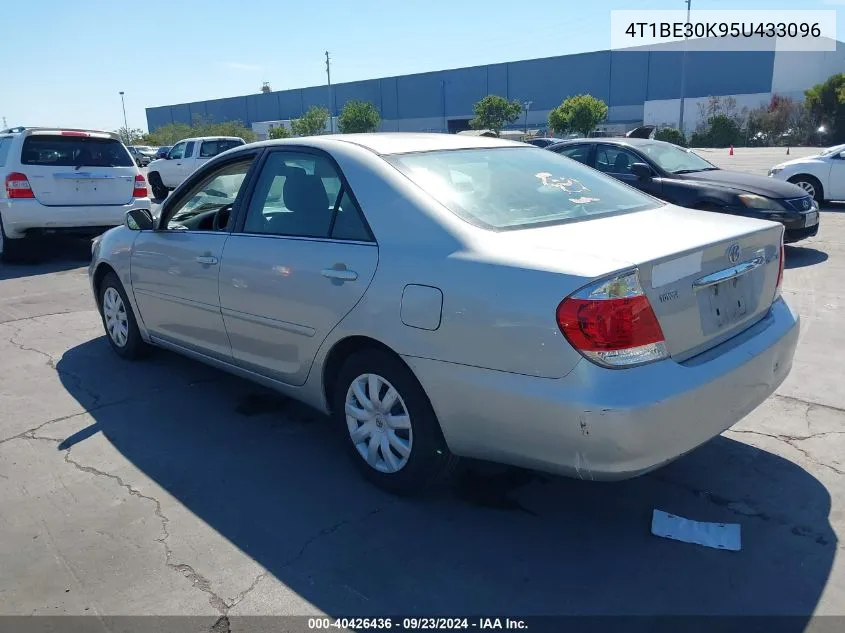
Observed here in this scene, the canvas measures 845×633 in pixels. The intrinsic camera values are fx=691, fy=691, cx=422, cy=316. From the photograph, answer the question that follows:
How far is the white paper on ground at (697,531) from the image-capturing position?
293 cm

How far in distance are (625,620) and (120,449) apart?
2.90 meters

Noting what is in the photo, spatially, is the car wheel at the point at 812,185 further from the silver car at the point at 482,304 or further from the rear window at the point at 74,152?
the rear window at the point at 74,152

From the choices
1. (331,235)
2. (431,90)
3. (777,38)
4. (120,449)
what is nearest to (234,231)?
(331,235)

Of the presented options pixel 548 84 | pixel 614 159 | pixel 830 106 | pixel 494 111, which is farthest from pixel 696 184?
pixel 548 84

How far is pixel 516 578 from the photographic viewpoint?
2750 millimetres

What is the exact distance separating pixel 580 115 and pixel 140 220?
2193 inches

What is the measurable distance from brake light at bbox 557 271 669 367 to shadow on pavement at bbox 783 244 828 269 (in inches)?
271

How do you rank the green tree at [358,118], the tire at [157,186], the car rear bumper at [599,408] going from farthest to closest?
the green tree at [358,118] < the tire at [157,186] < the car rear bumper at [599,408]

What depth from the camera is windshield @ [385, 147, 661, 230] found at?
3.24 meters

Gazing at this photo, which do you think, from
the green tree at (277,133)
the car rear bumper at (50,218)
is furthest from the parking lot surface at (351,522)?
the green tree at (277,133)

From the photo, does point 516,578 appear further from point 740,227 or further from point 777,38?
point 777,38

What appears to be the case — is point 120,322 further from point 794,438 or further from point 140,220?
point 794,438

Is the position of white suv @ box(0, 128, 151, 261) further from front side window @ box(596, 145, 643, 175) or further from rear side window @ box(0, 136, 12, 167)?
front side window @ box(596, 145, 643, 175)

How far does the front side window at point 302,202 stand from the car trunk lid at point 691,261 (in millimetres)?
949
